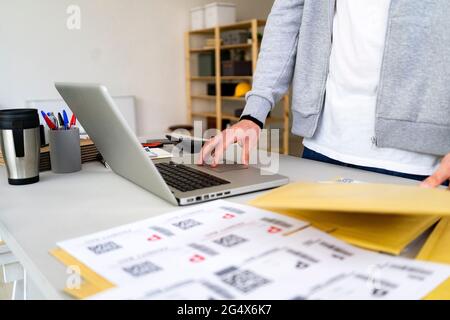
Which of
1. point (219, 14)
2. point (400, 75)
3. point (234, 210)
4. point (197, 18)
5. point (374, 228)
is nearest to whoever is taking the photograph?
point (374, 228)

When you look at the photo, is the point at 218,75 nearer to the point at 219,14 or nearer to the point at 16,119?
the point at 219,14

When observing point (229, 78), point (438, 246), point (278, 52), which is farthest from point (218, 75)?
point (438, 246)

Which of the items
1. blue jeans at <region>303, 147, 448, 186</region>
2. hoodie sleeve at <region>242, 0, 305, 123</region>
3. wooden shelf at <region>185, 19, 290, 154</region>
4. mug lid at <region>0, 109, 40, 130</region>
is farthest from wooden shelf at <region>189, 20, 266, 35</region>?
mug lid at <region>0, 109, 40, 130</region>

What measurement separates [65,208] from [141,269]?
0.31 m

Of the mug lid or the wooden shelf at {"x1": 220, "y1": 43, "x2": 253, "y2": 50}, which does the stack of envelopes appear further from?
the wooden shelf at {"x1": 220, "y1": 43, "x2": 253, "y2": 50}

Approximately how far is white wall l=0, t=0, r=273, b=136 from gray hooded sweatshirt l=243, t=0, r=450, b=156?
273 cm

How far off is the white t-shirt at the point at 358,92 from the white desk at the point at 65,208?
0.26 ft

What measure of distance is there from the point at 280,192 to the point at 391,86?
527mm

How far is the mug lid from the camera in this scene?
864mm

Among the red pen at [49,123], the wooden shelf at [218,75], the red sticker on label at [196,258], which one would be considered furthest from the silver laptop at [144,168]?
the wooden shelf at [218,75]

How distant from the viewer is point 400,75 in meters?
0.93

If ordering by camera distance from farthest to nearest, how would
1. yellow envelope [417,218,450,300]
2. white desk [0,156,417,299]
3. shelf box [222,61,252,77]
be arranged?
shelf box [222,61,252,77] → white desk [0,156,417,299] → yellow envelope [417,218,450,300]

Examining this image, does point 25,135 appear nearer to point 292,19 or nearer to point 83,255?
point 83,255
